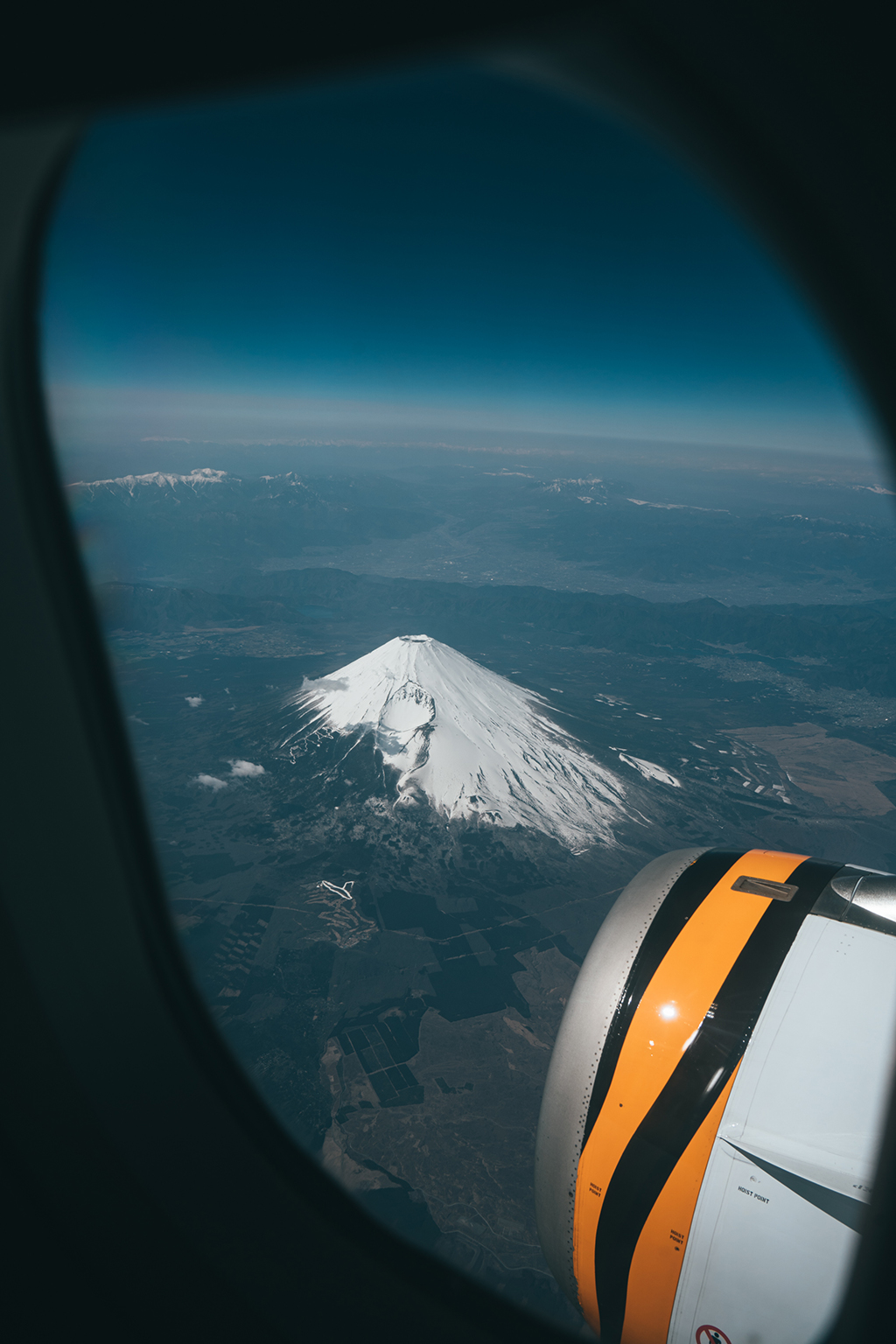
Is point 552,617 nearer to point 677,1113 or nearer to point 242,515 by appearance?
point 242,515

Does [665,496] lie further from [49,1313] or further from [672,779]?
[49,1313]

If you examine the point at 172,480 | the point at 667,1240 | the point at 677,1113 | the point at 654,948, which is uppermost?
the point at 172,480

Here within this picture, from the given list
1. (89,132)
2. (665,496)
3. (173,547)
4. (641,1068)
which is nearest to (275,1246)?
(641,1068)

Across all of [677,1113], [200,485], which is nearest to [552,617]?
[200,485]

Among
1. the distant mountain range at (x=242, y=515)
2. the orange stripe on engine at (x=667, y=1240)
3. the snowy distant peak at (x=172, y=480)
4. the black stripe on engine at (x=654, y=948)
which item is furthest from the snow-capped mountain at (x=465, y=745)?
the snowy distant peak at (x=172, y=480)

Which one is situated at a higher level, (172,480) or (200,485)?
(172,480)

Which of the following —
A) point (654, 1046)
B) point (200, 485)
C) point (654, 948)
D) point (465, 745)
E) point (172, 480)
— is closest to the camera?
point (654, 1046)
